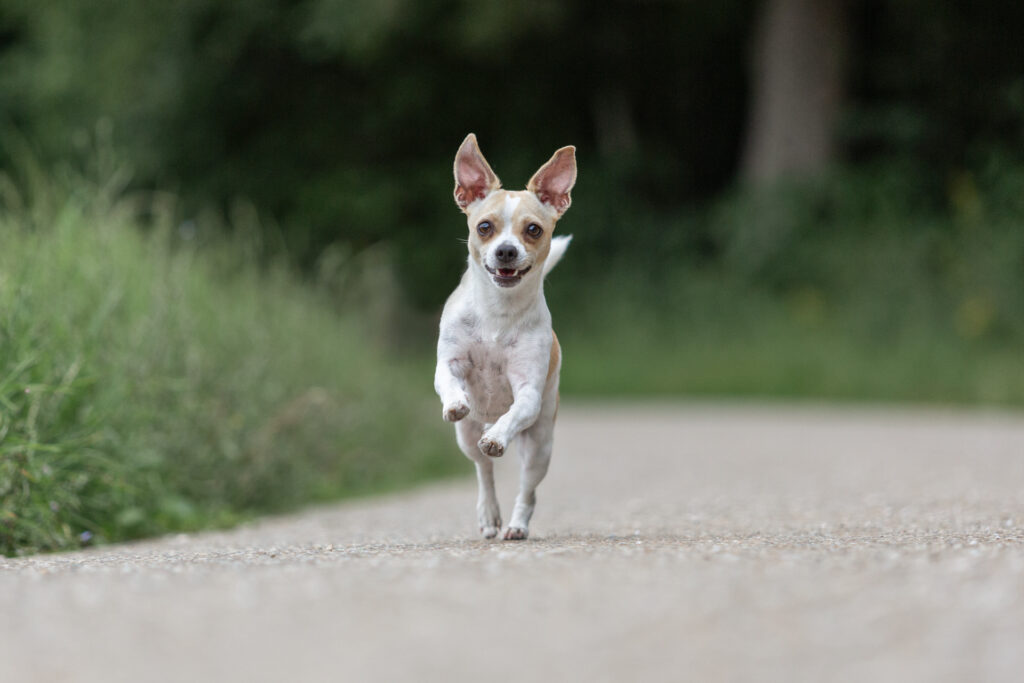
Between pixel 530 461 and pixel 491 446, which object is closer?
pixel 491 446

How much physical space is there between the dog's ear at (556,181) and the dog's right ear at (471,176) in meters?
0.16

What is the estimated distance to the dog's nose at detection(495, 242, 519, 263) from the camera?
4.78 m

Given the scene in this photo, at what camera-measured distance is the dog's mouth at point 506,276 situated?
4.80 m

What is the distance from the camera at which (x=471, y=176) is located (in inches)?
205

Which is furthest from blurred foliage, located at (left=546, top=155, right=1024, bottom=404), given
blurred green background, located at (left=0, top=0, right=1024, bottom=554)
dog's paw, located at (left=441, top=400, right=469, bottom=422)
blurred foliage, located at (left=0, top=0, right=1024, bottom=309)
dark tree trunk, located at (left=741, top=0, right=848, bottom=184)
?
dog's paw, located at (left=441, top=400, right=469, bottom=422)

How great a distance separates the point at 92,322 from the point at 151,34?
54.5 ft

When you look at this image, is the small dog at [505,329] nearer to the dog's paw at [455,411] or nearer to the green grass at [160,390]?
the dog's paw at [455,411]

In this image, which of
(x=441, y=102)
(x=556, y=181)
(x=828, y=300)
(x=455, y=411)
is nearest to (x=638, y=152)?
(x=441, y=102)

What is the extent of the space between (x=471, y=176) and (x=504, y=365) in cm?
77

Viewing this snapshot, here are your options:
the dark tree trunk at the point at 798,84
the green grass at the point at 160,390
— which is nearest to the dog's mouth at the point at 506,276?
the green grass at the point at 160,390

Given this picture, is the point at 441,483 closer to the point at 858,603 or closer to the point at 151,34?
the point at 858,603

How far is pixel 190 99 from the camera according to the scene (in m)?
24.2

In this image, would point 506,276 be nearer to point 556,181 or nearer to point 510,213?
point 510,213

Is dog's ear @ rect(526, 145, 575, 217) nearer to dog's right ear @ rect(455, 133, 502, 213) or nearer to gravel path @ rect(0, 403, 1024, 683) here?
dog's right ear @ rect(455, 133, 502, 213)
